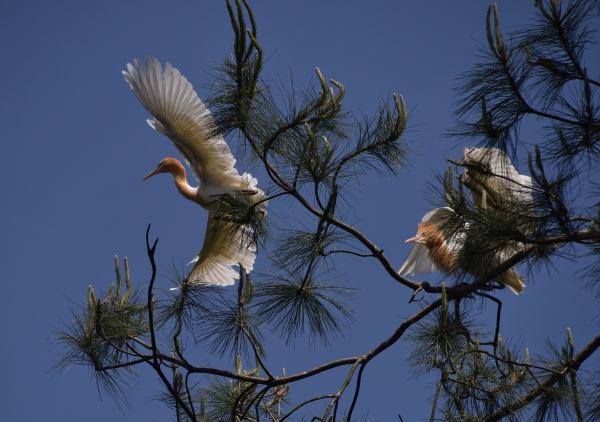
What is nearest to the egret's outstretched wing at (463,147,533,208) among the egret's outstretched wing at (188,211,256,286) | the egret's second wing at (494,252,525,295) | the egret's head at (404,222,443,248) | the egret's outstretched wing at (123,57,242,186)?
the egret's head at (404,222,443,248)

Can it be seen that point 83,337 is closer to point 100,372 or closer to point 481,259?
point 100,372

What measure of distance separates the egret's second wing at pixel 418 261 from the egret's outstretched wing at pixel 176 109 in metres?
0.88

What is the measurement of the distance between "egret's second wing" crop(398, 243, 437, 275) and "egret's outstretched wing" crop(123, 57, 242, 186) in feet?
2.88

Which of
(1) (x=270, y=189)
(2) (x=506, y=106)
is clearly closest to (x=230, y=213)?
(1) (x=270, y=189)

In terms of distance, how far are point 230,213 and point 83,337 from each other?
629 mm

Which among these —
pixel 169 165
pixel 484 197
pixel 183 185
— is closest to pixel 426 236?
pixel 484 197

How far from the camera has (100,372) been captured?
7.23ft

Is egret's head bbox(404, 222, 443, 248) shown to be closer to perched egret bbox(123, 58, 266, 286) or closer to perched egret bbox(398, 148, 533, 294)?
perched egret bbox(398, 148, 533, 294)

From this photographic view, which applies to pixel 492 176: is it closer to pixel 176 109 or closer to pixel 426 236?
pixel 426 236

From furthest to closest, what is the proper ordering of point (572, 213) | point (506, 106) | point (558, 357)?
point (558, 357)
point (506, 106)
point (572, 213)

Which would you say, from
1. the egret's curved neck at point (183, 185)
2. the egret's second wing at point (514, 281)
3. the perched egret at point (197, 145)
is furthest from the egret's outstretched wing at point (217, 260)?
the egret's second wing at point (514, 281)

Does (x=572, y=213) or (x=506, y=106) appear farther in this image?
(x=506, y=106)

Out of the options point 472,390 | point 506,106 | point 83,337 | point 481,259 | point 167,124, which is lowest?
point 472,390

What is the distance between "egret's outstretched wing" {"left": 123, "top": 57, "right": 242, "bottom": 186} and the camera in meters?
2.72
